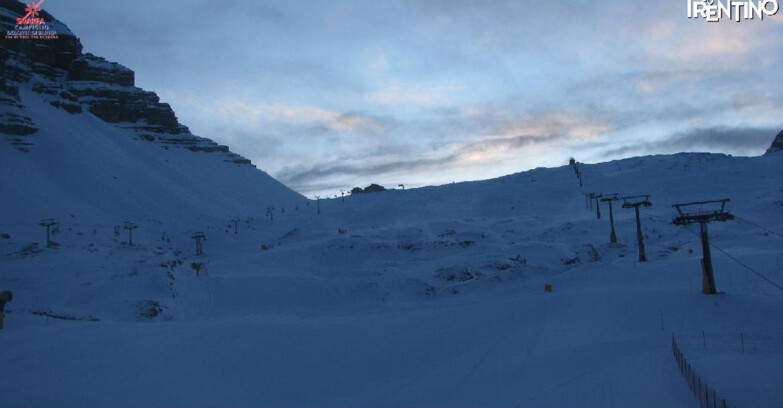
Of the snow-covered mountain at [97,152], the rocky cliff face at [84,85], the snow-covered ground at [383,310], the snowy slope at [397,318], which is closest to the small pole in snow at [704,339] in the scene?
the snow-covered ground at [383,310]

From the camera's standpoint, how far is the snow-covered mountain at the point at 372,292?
1305 centimetres

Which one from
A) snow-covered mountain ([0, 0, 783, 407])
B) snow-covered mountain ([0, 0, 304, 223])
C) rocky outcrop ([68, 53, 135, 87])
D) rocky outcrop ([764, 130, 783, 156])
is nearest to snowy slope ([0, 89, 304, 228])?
snow-covered mountain ([0, 0, 304, 223])

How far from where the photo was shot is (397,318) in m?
20.2

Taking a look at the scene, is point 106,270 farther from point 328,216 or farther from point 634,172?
point 634,172

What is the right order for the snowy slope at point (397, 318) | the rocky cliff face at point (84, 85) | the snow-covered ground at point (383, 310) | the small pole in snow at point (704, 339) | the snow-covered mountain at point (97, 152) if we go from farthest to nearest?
the rocky cliff face at point (84, 85) → the snow-covered mountain at point (97, 152) → the small pole in snow at point (704, 339) → the snow-covered ground at point (383, 310) → the snowy slope at point (397, 318)

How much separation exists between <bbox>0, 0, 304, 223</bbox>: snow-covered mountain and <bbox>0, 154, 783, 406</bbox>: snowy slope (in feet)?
27.2

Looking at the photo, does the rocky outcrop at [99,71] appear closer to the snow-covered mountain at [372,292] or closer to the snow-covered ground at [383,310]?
the snow-covered mountain at [372,292]

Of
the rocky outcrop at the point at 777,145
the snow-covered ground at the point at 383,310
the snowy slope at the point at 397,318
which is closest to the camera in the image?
the snowy slope at the point at 397,318

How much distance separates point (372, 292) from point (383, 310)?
19.1 ft

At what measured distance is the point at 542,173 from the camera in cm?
8700

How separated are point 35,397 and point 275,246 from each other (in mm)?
36662

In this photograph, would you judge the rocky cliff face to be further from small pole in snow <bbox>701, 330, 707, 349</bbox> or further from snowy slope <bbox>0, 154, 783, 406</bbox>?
small pole in snow <bbox>701, 330, 707, 349</bbox>

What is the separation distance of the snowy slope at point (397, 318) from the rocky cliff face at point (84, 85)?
42594 millimetres

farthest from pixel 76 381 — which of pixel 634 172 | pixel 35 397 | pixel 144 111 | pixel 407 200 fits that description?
pixel 144 111
